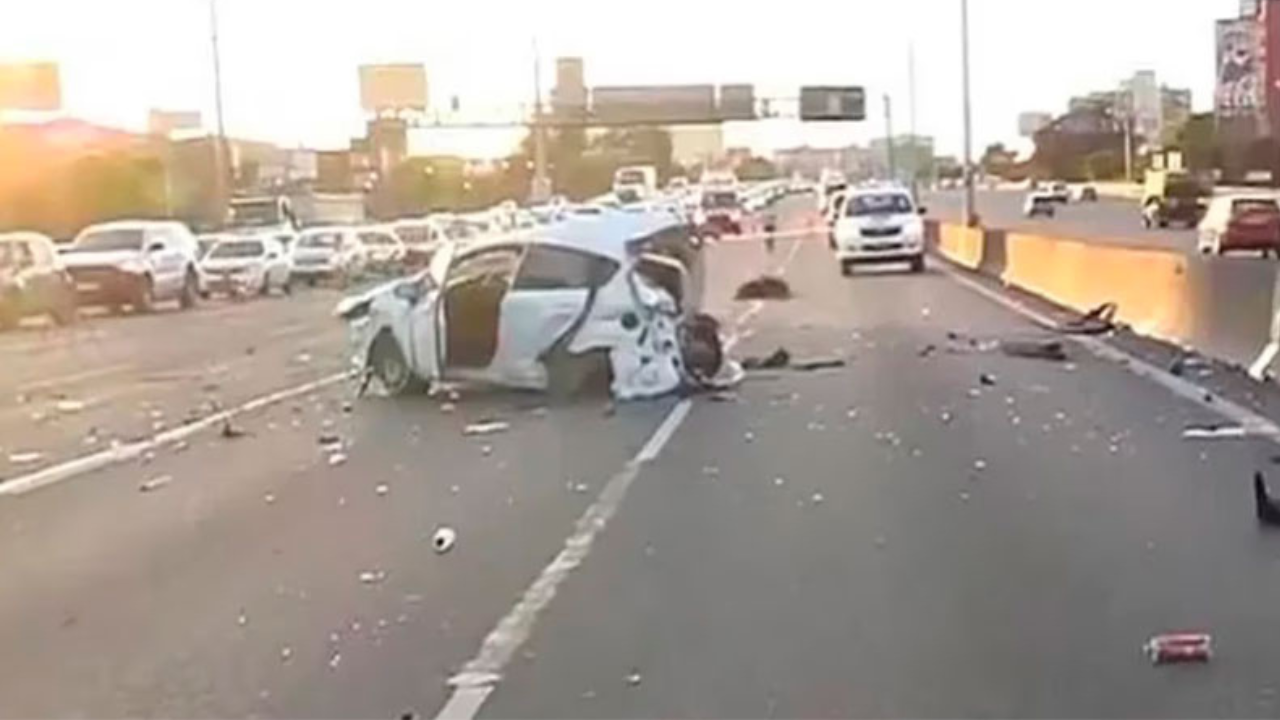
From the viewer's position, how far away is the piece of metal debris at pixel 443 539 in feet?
42.9

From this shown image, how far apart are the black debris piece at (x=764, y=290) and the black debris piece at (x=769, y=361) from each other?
52.6 ft

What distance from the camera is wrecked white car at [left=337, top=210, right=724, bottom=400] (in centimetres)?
2292

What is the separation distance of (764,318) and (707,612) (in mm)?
27072

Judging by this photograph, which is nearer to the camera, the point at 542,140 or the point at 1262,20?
the point at 1262,20

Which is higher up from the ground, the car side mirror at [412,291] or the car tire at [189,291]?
the car side mirror at [412,291]

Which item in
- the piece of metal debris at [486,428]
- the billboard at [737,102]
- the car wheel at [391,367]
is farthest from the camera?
the billboard at [737,102]

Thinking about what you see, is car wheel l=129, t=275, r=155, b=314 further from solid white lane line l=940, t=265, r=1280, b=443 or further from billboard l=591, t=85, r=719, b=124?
billboard l=591, t=85, r=719, b=124

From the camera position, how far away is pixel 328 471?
1748 centimetres

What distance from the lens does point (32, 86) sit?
102m

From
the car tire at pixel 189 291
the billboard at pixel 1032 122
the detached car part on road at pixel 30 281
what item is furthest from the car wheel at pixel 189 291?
the billboard at pixel 1032 122

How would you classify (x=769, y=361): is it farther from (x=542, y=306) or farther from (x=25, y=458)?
(x=25, y=458)

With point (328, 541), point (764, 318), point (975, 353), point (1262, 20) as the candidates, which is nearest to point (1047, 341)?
point (975, 353)

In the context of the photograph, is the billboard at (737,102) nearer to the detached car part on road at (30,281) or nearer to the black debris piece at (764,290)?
the black debris piece at (764,290)

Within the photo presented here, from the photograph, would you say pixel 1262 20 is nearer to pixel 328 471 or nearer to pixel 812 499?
pixel 812 499
